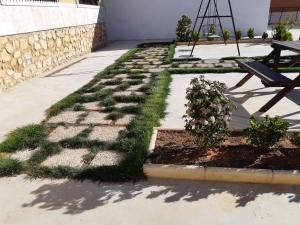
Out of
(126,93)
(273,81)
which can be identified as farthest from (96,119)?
(273,81)

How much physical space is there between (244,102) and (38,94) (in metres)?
4.06

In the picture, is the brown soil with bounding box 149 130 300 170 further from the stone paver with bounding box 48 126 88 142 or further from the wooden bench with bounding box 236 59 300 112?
the stone paver with bounding box 48 126 88 142

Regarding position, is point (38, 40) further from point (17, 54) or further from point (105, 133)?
point (105, 133)

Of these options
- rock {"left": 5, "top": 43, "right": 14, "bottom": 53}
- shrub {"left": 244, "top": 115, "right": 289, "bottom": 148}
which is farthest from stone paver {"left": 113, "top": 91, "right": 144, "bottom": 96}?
shrub {"left": 244, "top": 115, "right": 289, "bottom": 148}

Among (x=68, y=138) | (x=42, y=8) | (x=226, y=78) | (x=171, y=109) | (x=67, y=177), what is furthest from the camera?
(x=42, y=8)

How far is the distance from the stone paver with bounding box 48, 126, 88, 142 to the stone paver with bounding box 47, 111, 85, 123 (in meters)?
0.29

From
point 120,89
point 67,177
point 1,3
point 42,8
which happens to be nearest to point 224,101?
point 67,177

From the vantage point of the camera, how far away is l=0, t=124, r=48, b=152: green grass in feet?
12.6

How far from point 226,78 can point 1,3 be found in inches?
208

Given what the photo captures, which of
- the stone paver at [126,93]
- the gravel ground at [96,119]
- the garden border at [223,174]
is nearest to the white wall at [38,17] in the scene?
the stone paver at [126,93]

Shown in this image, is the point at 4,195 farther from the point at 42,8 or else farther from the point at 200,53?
the point at 200,53

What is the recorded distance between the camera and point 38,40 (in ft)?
27.0

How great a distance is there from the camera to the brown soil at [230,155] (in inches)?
126

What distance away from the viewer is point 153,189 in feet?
9.84
